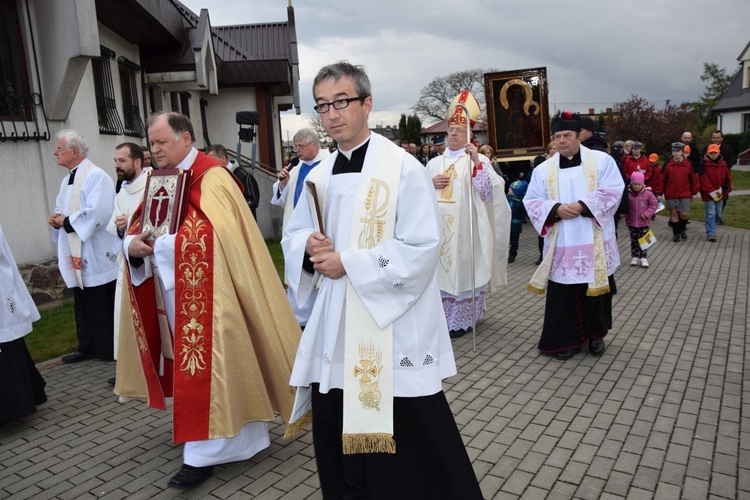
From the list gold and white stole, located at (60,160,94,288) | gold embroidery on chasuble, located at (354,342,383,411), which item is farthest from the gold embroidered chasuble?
gold and white stole, located at (60,160,94,288)

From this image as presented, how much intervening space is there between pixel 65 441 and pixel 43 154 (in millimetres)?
5185

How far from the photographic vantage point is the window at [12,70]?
25.4 ft

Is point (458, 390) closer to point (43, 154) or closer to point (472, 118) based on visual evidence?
point (472, 118)

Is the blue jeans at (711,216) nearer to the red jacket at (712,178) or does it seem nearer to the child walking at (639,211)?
the red jacket at (712,178)

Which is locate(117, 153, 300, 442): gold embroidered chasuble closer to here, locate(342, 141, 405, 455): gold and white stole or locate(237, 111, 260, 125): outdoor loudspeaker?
locate(342, 141, 405, 455): gold and white stole

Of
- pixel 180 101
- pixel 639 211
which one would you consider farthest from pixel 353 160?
pixel 180 101

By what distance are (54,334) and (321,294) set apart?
547cm

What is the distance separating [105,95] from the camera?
1019 cm

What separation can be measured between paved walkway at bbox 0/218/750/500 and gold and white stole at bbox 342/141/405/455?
1.02m

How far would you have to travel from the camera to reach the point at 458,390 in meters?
5.00

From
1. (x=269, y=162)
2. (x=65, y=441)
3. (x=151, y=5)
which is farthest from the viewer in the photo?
(x=269, y=162)

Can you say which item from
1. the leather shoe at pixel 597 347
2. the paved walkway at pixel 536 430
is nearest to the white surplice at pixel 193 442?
the paved walkway at pixel 536 430

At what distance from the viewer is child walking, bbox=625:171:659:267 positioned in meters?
9.79

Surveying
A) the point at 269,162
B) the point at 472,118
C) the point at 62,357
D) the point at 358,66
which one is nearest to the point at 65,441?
the point at 62,357
